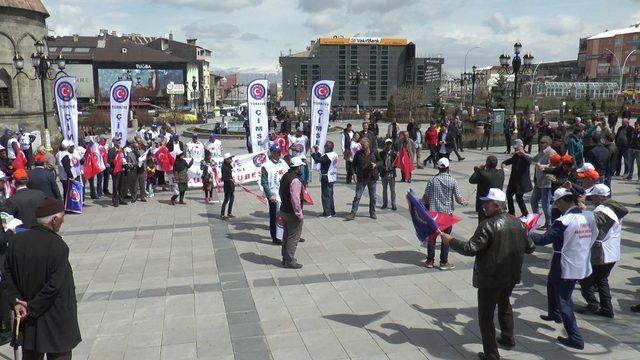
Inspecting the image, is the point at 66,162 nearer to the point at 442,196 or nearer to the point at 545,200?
the point at 442,196

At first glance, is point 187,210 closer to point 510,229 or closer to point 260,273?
point 260,273

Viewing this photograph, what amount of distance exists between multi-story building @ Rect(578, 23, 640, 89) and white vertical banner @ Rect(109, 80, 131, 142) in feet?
402

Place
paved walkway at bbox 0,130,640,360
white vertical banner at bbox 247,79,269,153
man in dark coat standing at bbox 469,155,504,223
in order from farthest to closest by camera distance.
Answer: white vertical banner at bbox 247,79,269,153
man in dark coat standing at bbox 469,155,504,223
paved walkway at bbox 0,130,640,360

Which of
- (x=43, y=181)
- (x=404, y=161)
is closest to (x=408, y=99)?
(x=404, y=161)

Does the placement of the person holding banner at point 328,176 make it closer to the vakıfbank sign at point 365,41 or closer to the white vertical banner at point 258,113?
the white vertical banner at point 258,113

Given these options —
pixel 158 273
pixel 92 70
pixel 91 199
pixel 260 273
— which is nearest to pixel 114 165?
pixel 91 199

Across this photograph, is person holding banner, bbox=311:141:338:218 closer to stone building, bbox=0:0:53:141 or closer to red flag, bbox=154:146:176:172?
red flag, bbox=154:146:176:172

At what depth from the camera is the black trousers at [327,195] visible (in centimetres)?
1171

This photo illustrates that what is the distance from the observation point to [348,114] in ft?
221

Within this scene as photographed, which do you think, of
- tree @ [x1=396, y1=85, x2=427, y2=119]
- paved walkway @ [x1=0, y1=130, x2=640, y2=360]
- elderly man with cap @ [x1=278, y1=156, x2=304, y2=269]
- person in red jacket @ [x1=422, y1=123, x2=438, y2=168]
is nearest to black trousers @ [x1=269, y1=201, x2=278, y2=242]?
paved walkway @ [x1=0, y1=130, x2=640, y2=360]

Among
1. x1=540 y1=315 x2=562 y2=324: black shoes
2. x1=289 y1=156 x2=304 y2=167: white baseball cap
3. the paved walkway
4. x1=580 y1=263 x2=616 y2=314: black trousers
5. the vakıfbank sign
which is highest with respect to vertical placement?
the vakıfbank sign

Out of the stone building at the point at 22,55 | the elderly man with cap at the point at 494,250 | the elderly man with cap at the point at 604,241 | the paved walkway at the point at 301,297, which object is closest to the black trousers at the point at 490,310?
the elderly man with cap at the point at 494,250

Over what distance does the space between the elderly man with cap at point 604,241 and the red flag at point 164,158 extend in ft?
40.3

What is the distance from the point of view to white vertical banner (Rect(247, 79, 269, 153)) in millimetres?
15383
